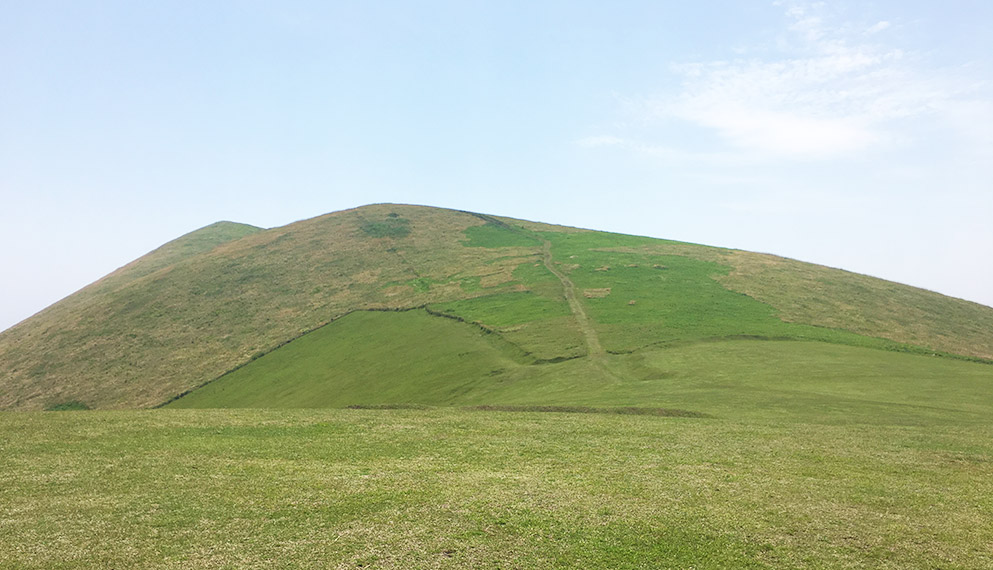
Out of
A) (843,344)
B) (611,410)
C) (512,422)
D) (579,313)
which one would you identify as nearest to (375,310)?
(579,313)

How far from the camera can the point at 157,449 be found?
2186 centimetres

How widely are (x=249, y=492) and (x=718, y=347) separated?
4176 cm

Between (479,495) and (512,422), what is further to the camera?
(512,422)

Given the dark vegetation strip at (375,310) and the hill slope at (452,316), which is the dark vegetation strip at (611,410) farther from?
the dark vegetation strip at (375,310)

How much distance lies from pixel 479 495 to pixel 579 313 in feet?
150

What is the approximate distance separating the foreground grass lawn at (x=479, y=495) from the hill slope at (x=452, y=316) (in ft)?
63.6

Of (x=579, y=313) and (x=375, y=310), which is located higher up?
(x=579, y=313)

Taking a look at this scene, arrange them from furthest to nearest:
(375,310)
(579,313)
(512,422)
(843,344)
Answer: (375,310), (579,313), (843,344), (512,422)

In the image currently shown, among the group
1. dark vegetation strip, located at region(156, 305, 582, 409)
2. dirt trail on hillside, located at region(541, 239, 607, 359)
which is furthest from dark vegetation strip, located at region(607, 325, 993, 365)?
dark vegetation strip, located at region(156, 305, 582, 409)

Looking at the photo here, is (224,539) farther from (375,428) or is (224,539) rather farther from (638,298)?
(638,298)

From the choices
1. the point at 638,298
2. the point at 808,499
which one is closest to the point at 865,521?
the point at 808,499

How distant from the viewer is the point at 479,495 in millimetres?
17344

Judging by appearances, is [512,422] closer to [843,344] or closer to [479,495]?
[479,495]

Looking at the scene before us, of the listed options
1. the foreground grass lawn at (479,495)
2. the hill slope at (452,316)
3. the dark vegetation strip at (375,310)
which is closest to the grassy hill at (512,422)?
the foreground grass lawn at (479,495)
